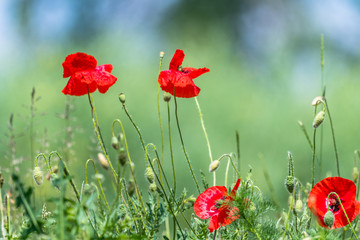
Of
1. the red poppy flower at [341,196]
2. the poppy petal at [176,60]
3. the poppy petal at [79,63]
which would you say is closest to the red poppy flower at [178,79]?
the poppy petal at [176,60]

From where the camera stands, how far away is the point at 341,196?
2.68 ft

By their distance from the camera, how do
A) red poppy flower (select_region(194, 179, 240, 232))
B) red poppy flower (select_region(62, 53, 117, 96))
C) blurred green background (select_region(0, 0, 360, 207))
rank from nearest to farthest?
red poppy flower (select_region(194, 179, 240, 232)), red poppy flower (select_region(62, 53, 117, 96)), blurred green background (select_region(0, 0, 360, 207))

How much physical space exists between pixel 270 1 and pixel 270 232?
4.38 m

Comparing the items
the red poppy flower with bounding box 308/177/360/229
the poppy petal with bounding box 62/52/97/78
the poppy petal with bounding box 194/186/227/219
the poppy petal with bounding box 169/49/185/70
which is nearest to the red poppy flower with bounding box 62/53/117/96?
the poppy petal with bounding box 62/52/97/78

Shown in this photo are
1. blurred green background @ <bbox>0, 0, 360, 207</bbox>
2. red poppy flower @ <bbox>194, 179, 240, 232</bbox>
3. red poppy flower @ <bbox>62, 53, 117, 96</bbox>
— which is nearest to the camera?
red poppy flower @ <bbox>194, 179, 240, 232</bbox>

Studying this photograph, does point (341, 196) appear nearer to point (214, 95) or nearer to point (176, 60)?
point (176, 60)

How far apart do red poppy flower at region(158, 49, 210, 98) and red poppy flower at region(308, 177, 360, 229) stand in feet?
0.87

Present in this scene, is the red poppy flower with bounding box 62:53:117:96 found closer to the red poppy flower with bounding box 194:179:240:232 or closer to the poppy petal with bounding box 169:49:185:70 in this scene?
the poppy petal with bounding box 169:49:185:70

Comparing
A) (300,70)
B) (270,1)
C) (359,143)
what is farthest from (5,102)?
(270,1)

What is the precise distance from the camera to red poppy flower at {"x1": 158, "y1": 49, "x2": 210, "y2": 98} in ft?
2.89

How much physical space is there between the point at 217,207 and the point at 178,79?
9.2 inches

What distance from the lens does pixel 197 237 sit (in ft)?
2.72

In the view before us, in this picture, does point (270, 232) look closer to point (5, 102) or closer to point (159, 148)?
point (159, 148)

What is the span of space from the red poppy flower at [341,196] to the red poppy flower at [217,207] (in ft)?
0.41
